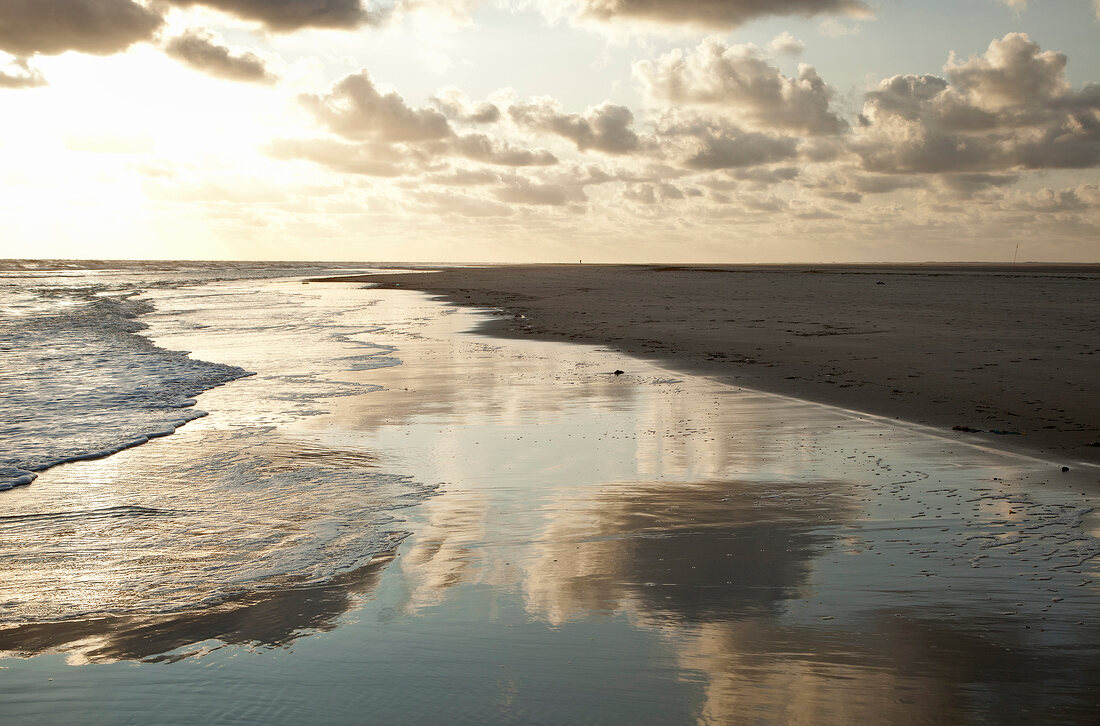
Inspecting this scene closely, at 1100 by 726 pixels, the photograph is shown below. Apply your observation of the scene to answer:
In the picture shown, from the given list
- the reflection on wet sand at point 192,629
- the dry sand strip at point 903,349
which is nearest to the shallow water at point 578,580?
the reflection on wet sand at point 192,629

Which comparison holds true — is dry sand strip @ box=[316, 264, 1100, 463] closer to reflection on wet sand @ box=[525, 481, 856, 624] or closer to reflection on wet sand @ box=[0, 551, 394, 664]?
reflection on wet sand @ box=[525, 481, 856, 624]

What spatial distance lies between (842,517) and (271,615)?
464cm

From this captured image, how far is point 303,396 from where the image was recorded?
13469 millimetres

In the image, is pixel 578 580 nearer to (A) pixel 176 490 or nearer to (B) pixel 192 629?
(B) pixel 192 629

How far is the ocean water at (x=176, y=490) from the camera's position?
218 inches

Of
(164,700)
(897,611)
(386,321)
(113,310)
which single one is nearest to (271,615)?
(164,700)

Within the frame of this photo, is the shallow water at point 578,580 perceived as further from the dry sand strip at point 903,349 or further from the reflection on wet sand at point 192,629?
the dry sand strip at point 903,349

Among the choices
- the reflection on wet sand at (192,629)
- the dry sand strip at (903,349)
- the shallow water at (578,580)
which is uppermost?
the dry sand strip at (903,349)

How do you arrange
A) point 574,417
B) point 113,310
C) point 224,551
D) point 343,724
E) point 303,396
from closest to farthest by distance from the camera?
point 343,724 < point 224,551 < point 574,417 < point 303,396 < point 113,310

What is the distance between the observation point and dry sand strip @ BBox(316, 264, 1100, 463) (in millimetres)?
11164

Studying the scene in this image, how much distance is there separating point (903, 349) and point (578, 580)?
48.2 feet

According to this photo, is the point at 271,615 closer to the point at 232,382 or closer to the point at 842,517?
the point at 842,517

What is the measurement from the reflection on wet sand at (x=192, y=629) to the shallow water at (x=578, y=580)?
0.02 meters

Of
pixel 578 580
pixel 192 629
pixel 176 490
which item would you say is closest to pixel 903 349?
pixel 578 580
